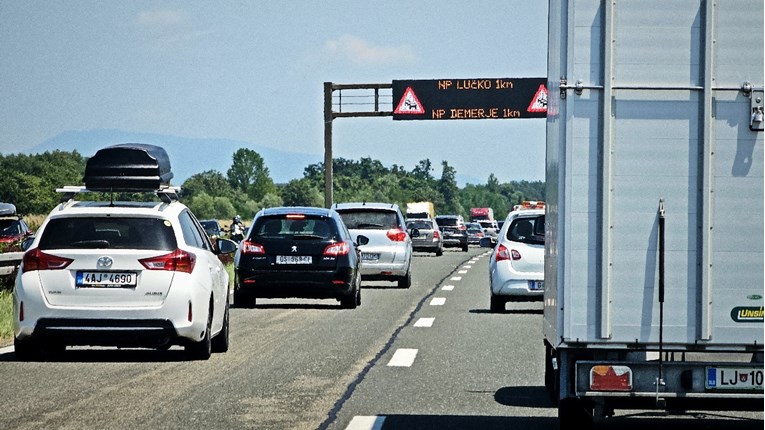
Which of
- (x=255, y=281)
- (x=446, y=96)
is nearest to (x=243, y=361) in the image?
(x=255, y=281)

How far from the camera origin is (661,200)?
8.09m

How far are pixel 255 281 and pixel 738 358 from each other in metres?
14.1

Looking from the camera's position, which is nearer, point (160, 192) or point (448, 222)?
point (160, 192)

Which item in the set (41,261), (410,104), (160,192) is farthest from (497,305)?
(410,104)

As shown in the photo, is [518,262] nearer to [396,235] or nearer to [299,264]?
[299,264]

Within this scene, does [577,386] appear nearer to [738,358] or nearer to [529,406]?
[738,358]

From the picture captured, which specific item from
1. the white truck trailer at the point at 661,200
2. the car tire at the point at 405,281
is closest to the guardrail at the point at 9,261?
the car tire at the point at 405,281

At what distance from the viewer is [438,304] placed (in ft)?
75.3

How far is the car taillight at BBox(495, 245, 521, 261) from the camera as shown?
20500mm

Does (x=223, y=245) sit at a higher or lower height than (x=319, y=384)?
higher

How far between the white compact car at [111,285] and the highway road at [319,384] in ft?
0.92

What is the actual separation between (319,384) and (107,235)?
3304mm

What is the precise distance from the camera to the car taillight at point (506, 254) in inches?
807

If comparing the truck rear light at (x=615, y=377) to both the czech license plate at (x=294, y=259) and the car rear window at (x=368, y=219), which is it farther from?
the car rear window at (x=368, y=219)
